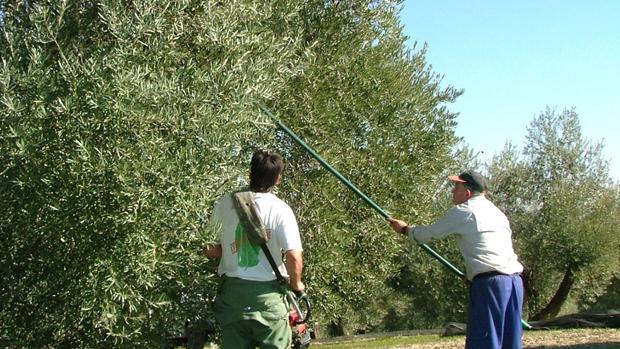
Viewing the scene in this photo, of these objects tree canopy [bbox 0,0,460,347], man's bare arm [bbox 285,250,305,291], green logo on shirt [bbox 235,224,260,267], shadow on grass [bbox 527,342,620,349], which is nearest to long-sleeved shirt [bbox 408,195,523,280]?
man's bare arm [bbox 285,250,305,291]

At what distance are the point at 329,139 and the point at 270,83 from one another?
3.77 meters

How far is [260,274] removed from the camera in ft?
18.6

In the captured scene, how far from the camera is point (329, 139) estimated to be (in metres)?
12.8

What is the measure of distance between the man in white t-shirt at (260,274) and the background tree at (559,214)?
89.2 feet

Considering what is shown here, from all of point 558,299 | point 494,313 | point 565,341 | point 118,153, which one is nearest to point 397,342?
point 565,341

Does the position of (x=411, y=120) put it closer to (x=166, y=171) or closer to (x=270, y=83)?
(x=270, y=83)

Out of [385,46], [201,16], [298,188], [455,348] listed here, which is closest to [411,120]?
[385,46]

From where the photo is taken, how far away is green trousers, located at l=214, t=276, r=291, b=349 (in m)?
5.62

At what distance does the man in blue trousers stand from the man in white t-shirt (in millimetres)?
1969

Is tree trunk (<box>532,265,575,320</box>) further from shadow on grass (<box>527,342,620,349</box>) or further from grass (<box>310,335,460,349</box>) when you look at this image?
shadow on grass (<box>527,342,620,349</box>)

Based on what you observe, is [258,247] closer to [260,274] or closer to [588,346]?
[260,274]

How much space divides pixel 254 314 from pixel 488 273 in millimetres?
2430

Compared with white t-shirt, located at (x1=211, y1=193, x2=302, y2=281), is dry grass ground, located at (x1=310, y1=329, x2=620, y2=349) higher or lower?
lower

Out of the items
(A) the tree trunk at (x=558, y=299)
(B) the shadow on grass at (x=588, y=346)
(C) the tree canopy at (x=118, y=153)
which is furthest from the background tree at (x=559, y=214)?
(C) the tree canopy at (x=118, y=153)
